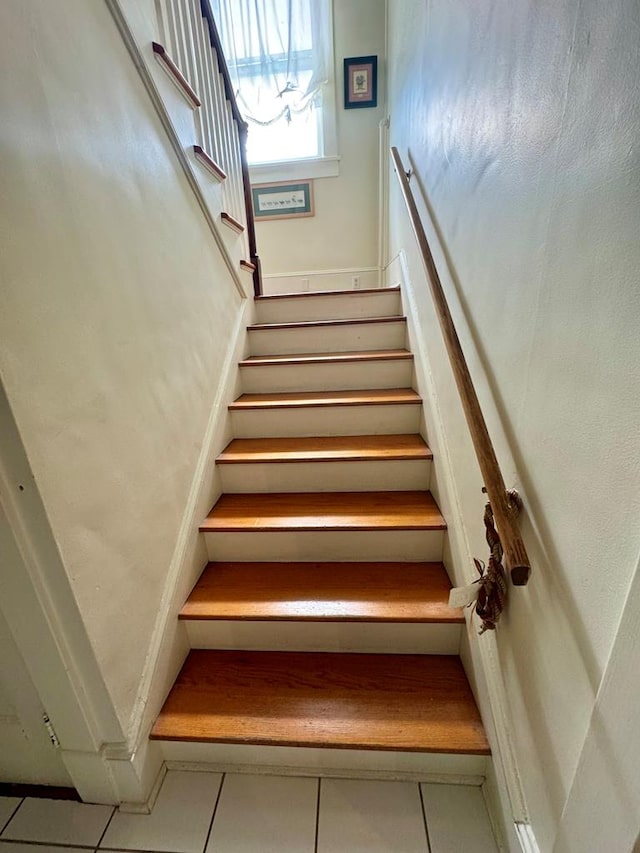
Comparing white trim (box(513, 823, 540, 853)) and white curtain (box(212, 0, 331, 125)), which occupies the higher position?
white curtain (box(212, 0, 331, 125))

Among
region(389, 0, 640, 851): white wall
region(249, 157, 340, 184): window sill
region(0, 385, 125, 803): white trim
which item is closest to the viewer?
region(389, 0, 640, 851): white wall

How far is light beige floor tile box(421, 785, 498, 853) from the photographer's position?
86 cm

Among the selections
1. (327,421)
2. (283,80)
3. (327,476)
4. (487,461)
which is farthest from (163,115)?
(283,80)

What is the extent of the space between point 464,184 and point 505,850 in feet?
Answer: 5.66

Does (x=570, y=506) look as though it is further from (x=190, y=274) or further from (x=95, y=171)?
(x=190, y=274)

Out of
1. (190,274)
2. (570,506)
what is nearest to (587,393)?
(570,506)

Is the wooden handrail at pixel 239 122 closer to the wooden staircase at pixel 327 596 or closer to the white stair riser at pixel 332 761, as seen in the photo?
the wooden staircase at pixel 327 596

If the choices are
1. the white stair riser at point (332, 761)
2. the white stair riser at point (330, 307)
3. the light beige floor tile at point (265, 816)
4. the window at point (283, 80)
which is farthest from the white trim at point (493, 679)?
the window at point (283, 80)

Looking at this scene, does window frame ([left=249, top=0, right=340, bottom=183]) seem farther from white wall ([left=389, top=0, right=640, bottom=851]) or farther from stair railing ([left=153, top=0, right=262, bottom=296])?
white wall ([left=389, top=0, right=640, bottom=851])

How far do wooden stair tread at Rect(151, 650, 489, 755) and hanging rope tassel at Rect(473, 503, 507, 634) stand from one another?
352 millimetres

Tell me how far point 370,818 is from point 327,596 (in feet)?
1.74

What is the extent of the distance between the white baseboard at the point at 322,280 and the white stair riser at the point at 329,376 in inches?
72.3

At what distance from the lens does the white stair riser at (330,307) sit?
2.21 m

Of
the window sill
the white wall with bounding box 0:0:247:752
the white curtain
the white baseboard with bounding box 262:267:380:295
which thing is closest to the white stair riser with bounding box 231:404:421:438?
the white wall with bounding box 0:0:247:752
